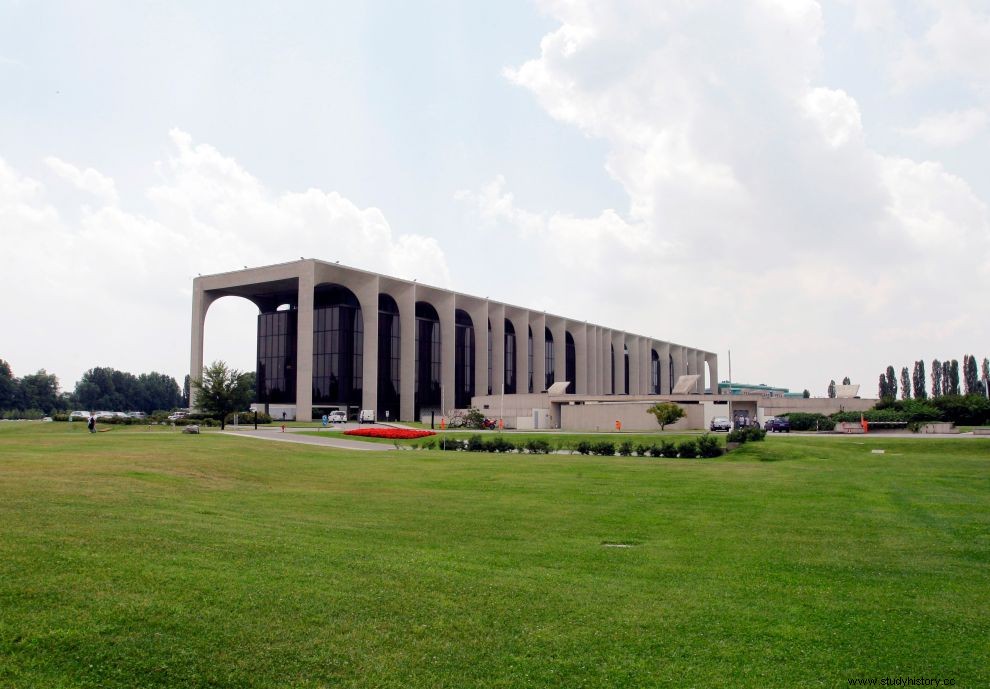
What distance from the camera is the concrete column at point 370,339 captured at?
265 feet

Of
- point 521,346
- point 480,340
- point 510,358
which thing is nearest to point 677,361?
point 510,358

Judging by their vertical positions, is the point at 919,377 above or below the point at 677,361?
below

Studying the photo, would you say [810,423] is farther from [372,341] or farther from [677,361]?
[677,361]

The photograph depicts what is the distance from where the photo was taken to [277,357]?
91.2 meters

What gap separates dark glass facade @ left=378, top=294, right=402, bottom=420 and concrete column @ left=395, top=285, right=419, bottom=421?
1.80 metres

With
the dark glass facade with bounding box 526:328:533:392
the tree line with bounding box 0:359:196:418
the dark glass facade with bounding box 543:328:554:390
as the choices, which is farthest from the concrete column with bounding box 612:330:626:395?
the tree line with bounding box 0:359:196:418

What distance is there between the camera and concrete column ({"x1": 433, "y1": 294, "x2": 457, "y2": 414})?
91250 mm

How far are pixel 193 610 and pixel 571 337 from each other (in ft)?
375

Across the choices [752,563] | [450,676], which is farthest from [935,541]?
[450,676]

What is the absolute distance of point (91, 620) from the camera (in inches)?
259

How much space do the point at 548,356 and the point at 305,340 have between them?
161ft

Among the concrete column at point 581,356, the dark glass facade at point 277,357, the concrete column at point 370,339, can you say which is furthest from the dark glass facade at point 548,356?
the dark glass facade at point 277,357

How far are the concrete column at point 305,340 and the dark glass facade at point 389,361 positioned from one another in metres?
11.8

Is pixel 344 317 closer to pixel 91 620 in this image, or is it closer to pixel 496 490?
pixel 496 490
